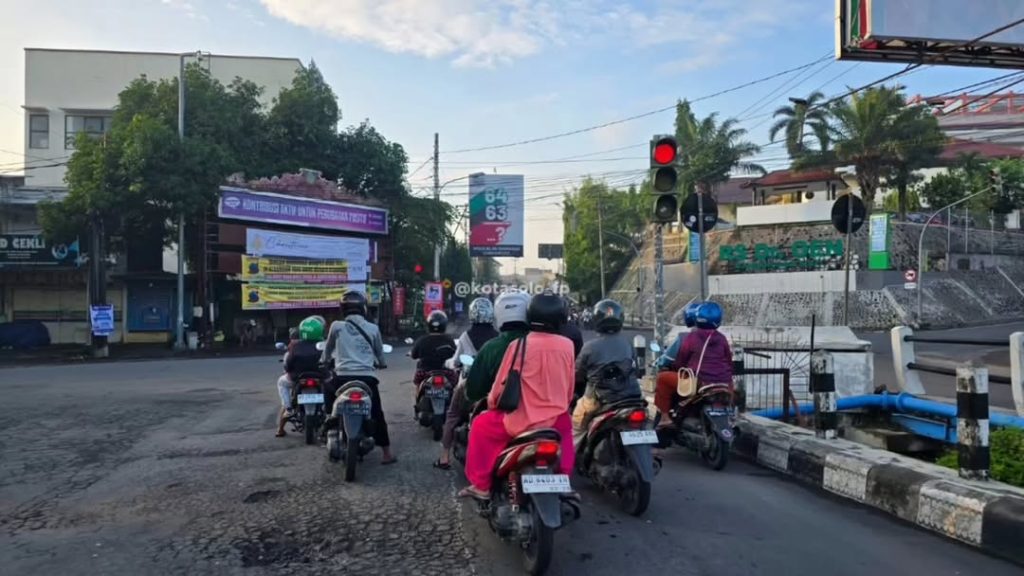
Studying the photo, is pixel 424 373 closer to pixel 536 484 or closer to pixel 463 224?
pixel 536 484

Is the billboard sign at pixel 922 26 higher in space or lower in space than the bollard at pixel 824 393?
higher

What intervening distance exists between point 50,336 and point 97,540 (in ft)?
94.2

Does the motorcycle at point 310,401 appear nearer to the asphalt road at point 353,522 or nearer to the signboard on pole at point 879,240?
the asphalt road at point 353,522

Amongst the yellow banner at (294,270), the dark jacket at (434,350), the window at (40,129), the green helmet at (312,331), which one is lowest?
the dark jacket at (434,350)

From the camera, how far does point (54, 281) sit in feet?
94.5

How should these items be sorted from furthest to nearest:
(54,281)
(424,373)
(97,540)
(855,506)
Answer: (54,281) → (424,373) → (855,506) → (97,540)

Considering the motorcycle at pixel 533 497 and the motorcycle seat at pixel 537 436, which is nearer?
the motorcycle at pixel 533 497

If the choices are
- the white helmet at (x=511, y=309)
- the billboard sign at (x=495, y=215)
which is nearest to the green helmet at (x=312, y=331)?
the white helmet at (x=511, y=309)

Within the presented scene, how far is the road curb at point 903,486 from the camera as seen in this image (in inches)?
179

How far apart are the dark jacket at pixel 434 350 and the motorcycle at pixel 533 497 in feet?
12.4

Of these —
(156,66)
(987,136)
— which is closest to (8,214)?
(156,66)

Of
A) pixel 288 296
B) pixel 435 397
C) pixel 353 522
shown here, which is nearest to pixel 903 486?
pixel 353 522

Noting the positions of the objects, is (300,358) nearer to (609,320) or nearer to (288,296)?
(609,320)

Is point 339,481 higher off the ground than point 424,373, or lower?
lower
